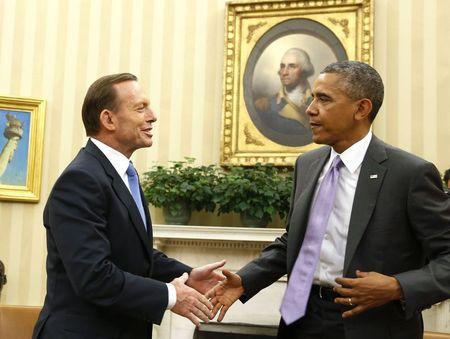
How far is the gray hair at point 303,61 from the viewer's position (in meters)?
4.83

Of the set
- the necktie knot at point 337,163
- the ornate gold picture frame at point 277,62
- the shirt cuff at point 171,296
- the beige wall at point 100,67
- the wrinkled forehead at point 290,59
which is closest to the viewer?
the shirt cuff at point 171,296

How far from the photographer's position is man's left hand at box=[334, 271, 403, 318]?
1837 mm

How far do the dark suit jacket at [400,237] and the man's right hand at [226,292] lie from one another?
0.53m

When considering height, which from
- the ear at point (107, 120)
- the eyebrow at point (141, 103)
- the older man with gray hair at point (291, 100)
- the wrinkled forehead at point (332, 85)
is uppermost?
the older man with gray hair at point (291, 100)

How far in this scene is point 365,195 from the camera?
2041mm

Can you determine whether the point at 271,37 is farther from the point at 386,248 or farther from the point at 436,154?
the point at 386,248

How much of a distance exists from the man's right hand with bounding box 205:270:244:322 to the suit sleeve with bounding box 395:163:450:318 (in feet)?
2.33

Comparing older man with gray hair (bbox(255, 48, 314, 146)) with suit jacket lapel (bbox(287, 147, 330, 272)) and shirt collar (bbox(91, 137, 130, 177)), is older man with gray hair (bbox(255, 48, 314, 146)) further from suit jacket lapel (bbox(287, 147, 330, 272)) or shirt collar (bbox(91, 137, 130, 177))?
shirt collar (bbox(91, 137, 130, 177))

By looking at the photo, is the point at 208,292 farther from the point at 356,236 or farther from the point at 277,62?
the point at 277,62

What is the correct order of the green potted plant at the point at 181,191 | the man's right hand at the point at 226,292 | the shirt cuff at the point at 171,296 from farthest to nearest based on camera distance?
the green potted plant at the point at 181,191 < the man's right hand at the point at 226,292 < the shirt cuff at the point at 171,296

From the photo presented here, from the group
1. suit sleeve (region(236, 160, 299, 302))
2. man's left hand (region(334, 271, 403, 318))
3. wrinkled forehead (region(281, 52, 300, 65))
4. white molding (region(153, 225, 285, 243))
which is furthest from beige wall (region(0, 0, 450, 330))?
man's left hand (region(334, 271, 403, 318))

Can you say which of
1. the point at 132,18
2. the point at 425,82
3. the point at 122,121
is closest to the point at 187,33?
the point at 132,18

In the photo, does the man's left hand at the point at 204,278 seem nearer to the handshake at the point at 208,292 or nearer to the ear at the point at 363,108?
the handshake at the point at 208,292

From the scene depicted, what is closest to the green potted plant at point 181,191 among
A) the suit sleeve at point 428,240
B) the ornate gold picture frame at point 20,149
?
the ornate gold picture frame at point 20,149
